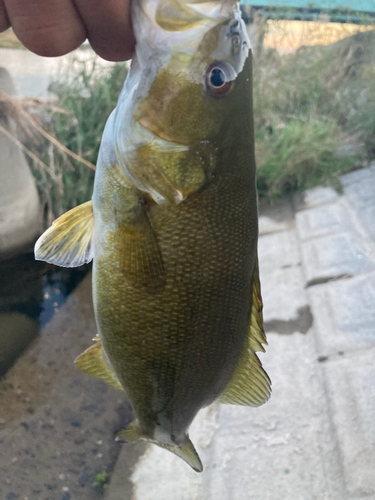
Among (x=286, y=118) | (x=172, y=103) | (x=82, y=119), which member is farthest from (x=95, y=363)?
(x=286, y=118)

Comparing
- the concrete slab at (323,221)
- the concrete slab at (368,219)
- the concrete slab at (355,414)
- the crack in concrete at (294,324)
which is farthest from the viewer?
the concrete slab at (323,221)

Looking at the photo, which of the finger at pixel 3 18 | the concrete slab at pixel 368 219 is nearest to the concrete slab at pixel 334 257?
the concrete slab at pixel 368 219

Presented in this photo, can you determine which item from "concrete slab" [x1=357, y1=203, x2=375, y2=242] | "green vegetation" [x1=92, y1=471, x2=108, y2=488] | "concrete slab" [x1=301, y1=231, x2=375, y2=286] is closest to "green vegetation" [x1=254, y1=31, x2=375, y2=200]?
"concrete slab" [x1=357, y1=203, x2=375, y2=242]

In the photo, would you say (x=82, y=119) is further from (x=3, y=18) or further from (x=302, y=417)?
(x=302, y=417)

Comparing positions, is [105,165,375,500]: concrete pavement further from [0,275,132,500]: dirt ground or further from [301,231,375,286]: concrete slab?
[0,275,132,500]: dirt ground

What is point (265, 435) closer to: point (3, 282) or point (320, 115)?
point (3, 282)

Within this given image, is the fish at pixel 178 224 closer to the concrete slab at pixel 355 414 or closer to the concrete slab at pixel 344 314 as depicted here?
the concrete slab at pixel 355 414
